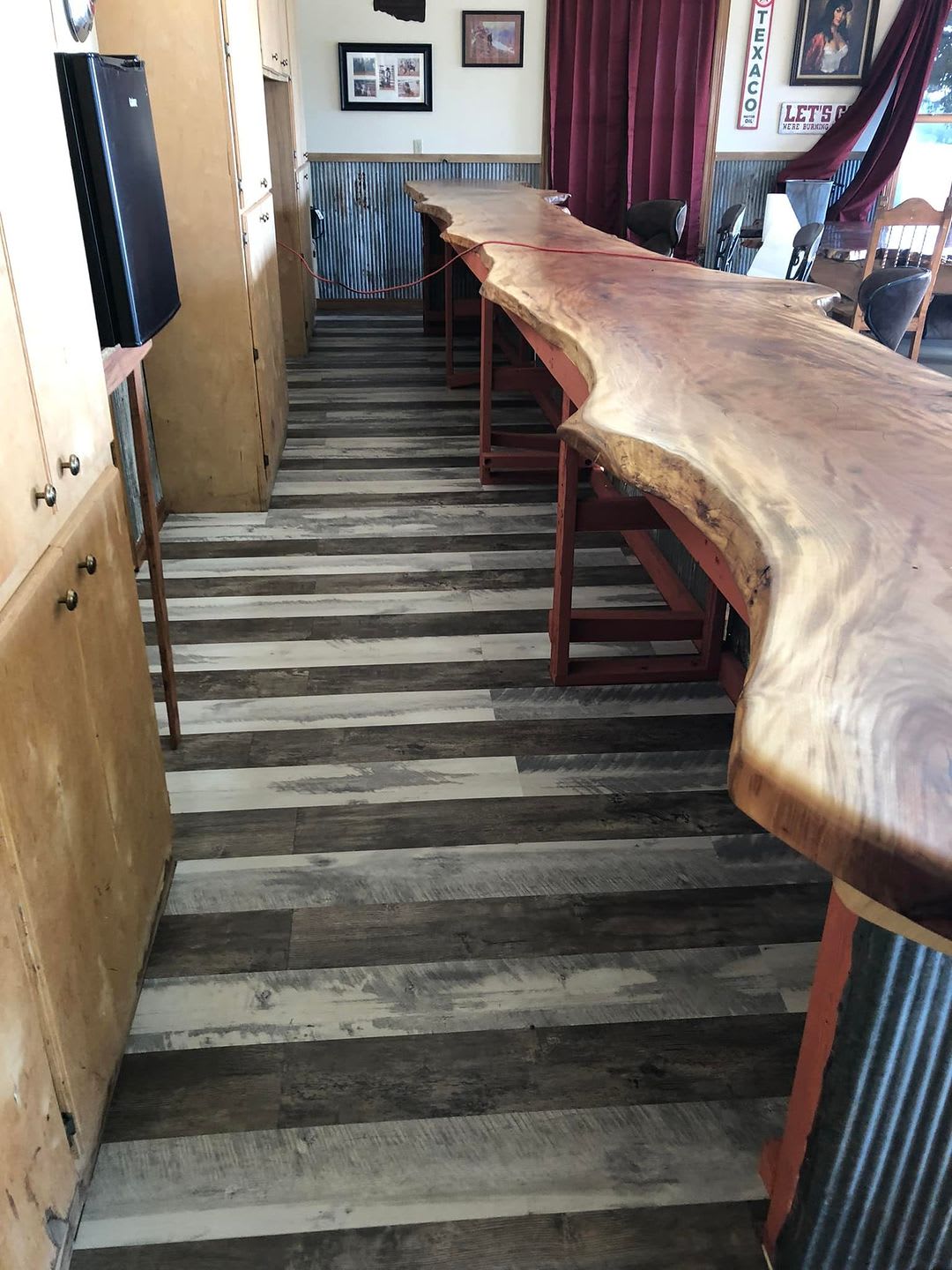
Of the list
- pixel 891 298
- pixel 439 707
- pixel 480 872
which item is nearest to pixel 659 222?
pixel 891 298

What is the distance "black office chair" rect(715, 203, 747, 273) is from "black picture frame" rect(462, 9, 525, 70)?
2169 mm

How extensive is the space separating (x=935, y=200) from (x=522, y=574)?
6212 mm

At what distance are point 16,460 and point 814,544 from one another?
3.10ft

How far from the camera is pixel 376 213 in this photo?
768cm

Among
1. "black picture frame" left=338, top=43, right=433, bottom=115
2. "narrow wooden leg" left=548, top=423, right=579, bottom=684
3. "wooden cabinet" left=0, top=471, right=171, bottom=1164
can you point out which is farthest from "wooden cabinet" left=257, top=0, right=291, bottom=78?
"wooden cabinet" left=0, top=471, right=171, bottom=1164

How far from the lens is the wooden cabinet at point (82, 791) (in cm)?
122

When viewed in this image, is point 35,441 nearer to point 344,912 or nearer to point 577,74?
point 344,912

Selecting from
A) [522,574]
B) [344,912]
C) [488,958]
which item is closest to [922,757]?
[488,958]

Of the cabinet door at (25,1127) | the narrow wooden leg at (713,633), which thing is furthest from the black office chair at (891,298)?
the cabinet door at (25,1127)

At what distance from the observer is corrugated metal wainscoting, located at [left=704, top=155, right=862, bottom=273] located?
7.62 meters

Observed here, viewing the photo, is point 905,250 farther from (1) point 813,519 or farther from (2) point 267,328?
(1) point 813,519

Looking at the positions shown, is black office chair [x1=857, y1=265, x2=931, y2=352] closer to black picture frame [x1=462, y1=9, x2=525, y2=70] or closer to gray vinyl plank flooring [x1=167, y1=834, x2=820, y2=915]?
gray vinyl plank flooring [x1=167, y1=834, x2=820, y2=915]

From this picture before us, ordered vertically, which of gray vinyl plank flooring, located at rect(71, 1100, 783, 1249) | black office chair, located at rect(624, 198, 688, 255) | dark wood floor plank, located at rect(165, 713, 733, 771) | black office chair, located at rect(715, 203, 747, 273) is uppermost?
black office chair, located at rect(624, 198, 688, 255)

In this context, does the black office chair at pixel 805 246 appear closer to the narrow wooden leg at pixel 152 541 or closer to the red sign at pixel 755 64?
the narrow wooden leg at pixel 152 541
